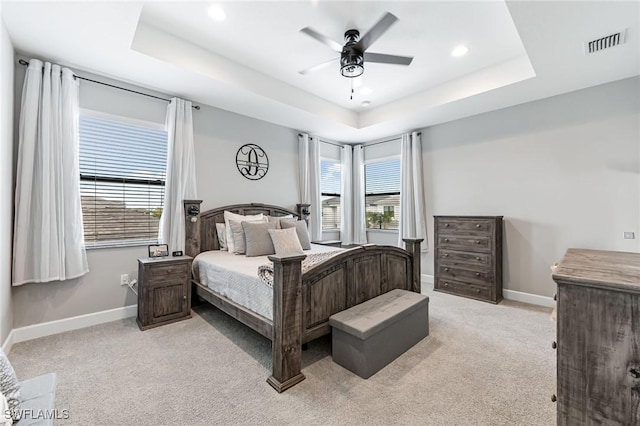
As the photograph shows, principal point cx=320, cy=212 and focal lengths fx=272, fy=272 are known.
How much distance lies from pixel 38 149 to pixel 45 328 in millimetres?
1798

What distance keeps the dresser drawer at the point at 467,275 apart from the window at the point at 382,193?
150cm

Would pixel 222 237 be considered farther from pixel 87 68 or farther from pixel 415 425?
pixel 415 425

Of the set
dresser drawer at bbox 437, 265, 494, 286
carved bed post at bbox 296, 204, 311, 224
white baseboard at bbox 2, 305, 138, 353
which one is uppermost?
carved bed post at bbox 296, 204, 311, 224

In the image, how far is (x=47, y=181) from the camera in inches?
105

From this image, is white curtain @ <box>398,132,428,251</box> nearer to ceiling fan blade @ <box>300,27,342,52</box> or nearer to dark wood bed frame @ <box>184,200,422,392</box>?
dark wood bed frame @ <box>184,200,422,392</box>

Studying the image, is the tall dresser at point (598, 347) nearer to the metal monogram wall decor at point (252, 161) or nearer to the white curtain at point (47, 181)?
the white curtain at point (47, 181)

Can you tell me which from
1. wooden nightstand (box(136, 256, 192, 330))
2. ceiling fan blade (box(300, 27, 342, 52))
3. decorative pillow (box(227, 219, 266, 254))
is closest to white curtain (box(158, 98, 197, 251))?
wooden nightstand (box(136, 256, 192, 330))

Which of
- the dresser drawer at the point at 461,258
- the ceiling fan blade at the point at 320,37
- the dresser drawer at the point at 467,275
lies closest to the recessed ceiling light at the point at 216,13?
the ceiling fan blade at the point at 320,37

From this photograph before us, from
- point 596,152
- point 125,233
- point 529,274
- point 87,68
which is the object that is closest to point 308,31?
point 87,68

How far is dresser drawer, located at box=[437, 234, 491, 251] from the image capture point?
3857 mm

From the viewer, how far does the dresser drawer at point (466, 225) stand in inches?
151

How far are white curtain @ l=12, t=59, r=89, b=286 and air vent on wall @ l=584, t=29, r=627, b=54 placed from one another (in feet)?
16.7

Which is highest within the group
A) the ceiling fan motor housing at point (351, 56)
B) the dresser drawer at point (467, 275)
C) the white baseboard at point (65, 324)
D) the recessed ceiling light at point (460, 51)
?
the recessed ceiling light at point (460, 51)

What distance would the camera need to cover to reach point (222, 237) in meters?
3.90
